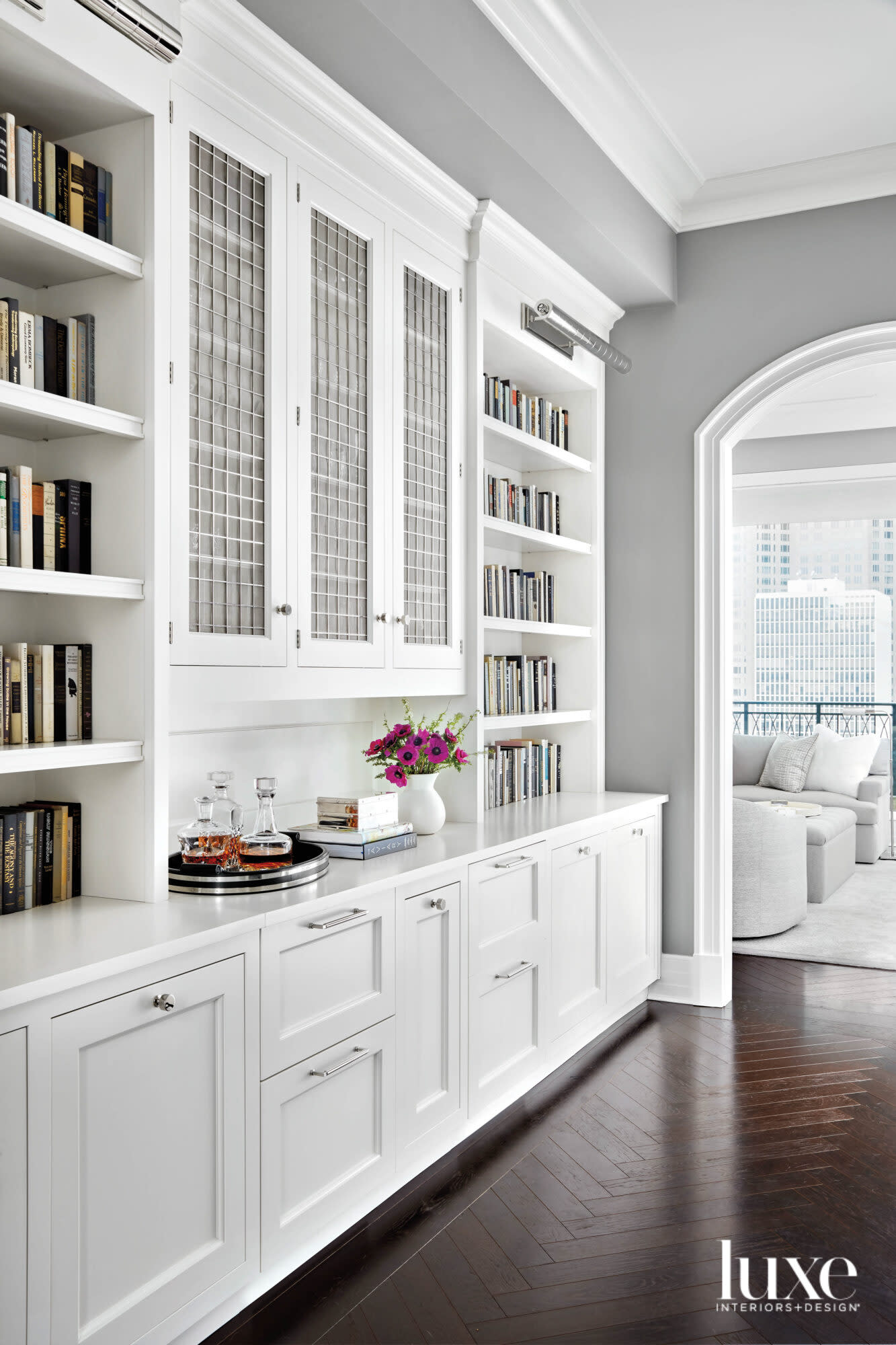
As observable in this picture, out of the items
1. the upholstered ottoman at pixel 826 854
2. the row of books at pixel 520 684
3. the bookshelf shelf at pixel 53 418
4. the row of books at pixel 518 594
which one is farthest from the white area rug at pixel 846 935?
the bookshelf shelf at pixel 53 418

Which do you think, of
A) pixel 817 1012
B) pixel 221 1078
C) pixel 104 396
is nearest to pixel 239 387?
pixel 104 396

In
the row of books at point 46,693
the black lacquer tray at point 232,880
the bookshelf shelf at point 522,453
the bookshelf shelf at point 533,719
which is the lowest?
the black lacquer tray at point 232,880

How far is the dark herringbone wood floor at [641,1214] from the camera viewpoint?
6.74 feet

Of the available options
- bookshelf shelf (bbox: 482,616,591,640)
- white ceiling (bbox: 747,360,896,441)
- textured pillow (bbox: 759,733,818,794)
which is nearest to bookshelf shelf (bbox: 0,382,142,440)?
bookshelf shelf (bbox: 482,616,591,640)

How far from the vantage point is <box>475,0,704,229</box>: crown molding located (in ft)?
9.29

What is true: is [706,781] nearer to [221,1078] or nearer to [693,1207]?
[693,1207]

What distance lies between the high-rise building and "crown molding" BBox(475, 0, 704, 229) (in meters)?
5.68

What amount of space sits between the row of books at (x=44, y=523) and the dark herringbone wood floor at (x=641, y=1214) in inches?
59.1

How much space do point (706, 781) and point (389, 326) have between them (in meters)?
A: 2.17

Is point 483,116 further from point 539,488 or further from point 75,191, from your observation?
point 539,488

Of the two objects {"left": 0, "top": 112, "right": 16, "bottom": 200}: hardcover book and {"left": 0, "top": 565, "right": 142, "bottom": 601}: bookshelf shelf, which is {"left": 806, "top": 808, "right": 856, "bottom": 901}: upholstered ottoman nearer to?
{"left": 0, "top": 565, "right": 142, "bottom": 601}: bookshelf shelf

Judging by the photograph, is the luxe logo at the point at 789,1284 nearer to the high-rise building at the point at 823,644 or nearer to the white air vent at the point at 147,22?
the white air vent at the point at 147,22

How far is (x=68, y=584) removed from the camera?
1.92m

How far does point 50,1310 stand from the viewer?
1.59 m
